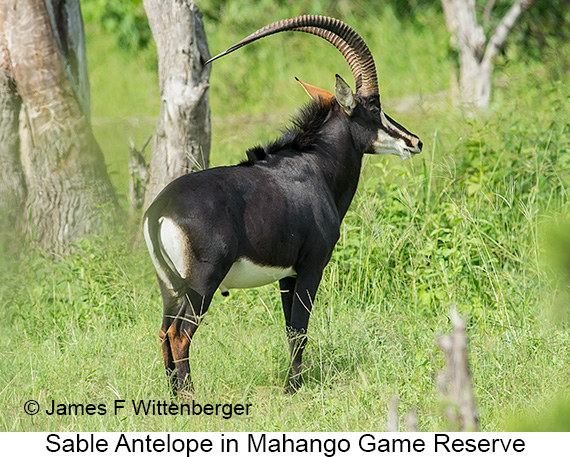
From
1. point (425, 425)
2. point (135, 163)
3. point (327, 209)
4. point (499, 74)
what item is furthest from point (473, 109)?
point (425, 425)

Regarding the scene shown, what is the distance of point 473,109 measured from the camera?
8047 millimetres

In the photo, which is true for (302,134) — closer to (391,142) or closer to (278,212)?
(391,142)

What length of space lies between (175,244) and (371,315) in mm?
1824

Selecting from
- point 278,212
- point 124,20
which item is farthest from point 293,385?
point 124,20

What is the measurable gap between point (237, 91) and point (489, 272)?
7.13m

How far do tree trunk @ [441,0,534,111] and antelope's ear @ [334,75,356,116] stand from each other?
14.5ft

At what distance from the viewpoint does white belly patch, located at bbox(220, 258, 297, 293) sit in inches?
171

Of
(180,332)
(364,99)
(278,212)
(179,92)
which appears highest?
(179,92)

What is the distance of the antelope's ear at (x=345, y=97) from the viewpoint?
478 cm

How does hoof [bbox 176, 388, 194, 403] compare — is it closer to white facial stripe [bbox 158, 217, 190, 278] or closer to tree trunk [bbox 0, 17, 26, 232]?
white facial stripe [bbox 158, 217, 190, 278]

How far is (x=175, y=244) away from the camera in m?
4.12

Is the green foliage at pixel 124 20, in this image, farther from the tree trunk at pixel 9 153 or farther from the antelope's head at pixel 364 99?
the antelope's head at pixel 364 99

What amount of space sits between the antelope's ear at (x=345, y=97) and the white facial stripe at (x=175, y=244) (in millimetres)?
1320

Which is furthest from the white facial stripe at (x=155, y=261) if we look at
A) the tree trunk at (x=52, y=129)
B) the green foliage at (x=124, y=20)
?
the green foliage at (x=124, y=20)
